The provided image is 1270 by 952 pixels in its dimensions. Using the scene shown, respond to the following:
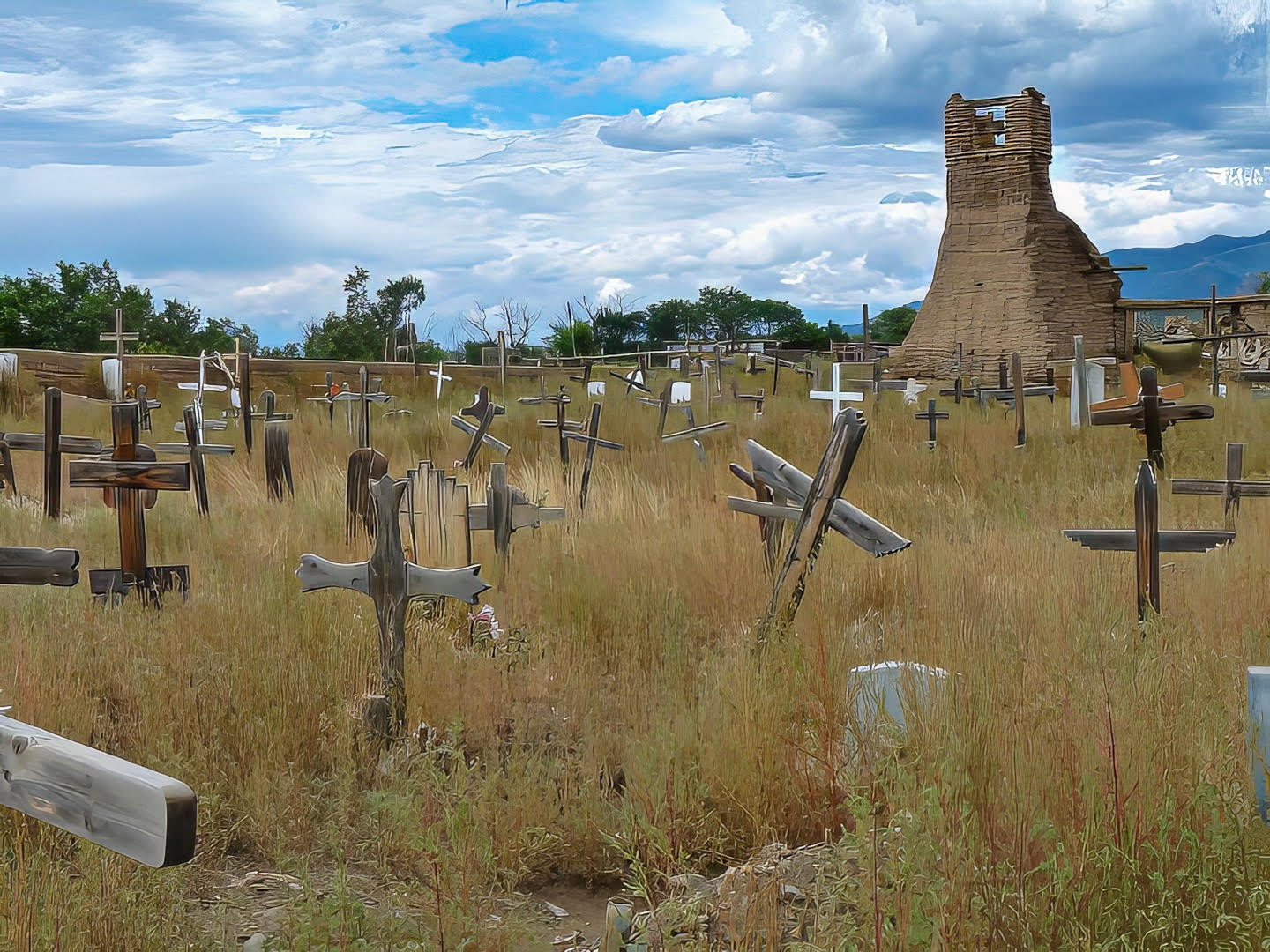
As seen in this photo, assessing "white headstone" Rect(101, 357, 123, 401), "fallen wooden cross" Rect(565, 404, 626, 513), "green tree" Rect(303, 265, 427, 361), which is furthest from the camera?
"green tree" Rect(303, 265, 427, 361)

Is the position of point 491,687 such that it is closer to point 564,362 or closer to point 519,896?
point 519,896

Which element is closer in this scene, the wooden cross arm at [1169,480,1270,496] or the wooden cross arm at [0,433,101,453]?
the wooden cross arm at [1169,480,1270,496]

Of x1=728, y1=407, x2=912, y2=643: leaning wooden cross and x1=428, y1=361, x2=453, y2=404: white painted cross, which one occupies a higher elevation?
x1=428, y1=361, x2=453, y2=404: white painted cross

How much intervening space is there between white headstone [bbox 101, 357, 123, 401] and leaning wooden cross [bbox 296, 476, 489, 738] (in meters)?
21.9

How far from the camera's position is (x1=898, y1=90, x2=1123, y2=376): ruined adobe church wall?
31.5m

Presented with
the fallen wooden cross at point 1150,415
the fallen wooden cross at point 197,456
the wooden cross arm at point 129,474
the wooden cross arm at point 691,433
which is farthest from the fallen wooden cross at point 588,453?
the fallen wooden cross at point 1150,415

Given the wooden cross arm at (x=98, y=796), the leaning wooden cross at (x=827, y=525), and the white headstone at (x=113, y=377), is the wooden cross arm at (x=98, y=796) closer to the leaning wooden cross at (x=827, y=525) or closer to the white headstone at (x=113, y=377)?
the leaning wooden cross at (x=827, y=525)

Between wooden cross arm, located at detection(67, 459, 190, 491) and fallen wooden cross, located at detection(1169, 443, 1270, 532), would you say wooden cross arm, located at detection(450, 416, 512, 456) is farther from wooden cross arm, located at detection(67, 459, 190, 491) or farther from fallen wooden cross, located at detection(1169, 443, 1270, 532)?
fallen wooden cross, located at detection(1169, 443, 1270, 532)

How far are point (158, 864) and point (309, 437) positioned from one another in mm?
17523

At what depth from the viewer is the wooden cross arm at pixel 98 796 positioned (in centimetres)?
206

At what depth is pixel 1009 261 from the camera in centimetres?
3188

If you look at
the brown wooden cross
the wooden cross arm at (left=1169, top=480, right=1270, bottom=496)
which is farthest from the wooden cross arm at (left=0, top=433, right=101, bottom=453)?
the wooden cross arm at (left=1169, top=480, right=1270, bottom=496)

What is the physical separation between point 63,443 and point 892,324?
3219 inches

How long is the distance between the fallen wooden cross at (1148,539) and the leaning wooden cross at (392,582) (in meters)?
3.21
